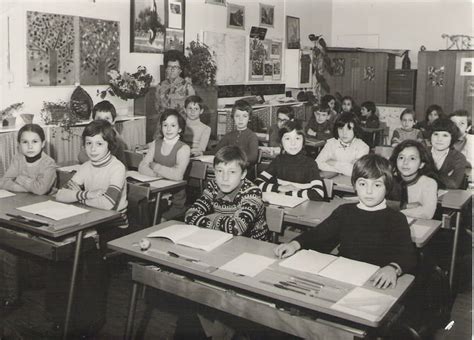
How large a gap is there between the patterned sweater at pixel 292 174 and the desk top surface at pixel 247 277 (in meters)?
1.09

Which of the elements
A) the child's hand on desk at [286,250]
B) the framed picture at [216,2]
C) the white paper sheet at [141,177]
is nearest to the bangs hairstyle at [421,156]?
the child's hand on desk at [286,250]

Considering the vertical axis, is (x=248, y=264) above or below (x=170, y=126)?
below

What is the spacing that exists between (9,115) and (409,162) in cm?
315

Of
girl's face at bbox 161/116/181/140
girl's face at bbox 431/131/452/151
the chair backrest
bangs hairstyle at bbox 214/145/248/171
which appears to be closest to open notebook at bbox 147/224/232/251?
bangs hairstyle at bbox 214/145/248/171

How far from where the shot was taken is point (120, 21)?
5.46 m

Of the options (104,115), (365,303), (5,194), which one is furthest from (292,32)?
(365,303)

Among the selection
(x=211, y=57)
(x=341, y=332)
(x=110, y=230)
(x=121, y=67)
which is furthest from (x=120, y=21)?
(x=341, y=332)

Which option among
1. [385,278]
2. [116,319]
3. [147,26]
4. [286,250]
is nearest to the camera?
[385,278]

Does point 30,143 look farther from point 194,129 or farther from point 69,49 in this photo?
point 194,129

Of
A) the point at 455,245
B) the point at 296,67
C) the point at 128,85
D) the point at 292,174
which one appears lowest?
the point at 455,245

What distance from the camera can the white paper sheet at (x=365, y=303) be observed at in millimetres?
1635

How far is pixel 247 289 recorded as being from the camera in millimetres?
1870

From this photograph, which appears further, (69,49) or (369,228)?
(69,49)

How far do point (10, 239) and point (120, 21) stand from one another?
132 inches
